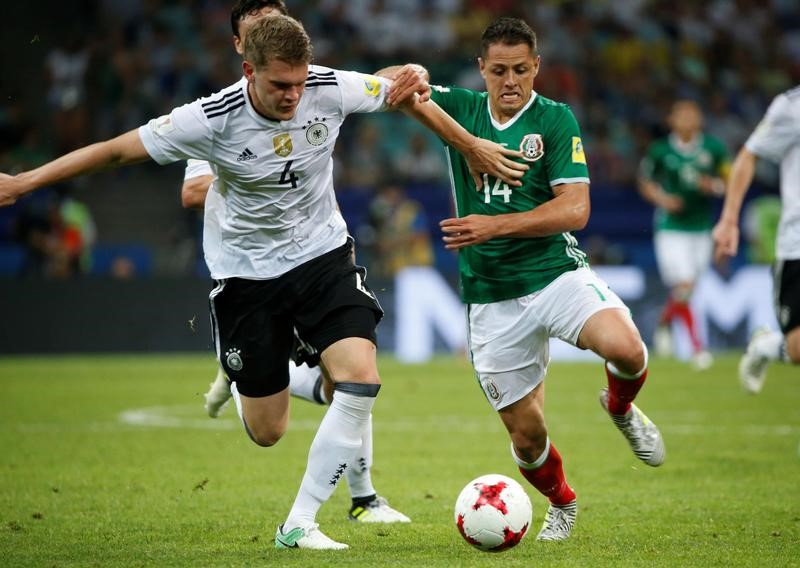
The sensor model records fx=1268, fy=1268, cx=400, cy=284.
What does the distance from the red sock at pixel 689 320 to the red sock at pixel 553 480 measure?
9.77 m

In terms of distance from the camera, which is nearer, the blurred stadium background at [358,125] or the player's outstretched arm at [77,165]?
the player's outstretched arm at [77,165]

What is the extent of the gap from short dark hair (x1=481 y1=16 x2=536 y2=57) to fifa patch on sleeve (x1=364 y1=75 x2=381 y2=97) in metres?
0.65

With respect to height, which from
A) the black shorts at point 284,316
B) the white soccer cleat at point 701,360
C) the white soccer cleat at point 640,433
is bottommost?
the white soccer cleat at point 701,360

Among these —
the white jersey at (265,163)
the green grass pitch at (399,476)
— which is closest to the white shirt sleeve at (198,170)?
the white jersey at (265,163)

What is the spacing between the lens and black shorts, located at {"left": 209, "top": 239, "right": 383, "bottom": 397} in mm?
6145

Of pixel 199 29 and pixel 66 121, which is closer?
pixel 66 121

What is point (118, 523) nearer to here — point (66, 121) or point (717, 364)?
point (717, 364)

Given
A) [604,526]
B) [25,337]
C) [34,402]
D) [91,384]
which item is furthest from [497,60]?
[25,337]

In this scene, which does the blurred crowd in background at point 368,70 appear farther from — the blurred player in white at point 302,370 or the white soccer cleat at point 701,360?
the blurred player in white at point 302,370

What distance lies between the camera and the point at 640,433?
257 inches

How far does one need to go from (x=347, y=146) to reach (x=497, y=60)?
15291 mm

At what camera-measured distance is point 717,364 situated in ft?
54.2

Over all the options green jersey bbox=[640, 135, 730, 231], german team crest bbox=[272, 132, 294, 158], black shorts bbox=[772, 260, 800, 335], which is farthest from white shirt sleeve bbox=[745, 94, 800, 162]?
green jersey bbox=[640, 135, 730, 231]

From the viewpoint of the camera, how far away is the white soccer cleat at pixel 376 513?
6781 mm
